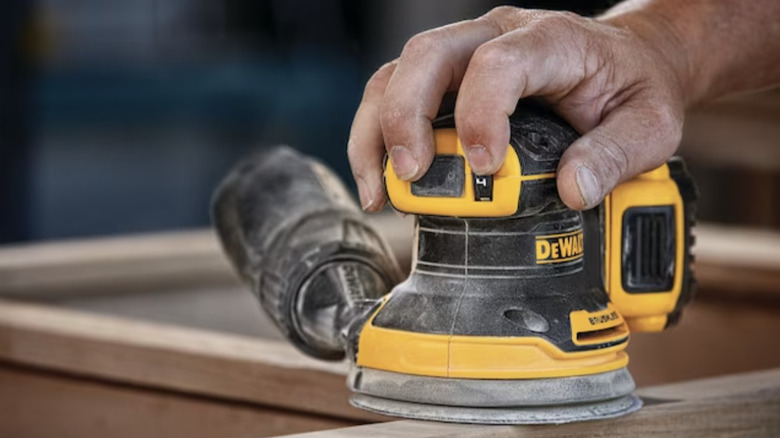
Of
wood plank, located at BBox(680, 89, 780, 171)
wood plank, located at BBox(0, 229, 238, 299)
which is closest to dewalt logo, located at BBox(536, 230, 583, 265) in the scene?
wood plank, located at BBox(0, 229, 238, 299)

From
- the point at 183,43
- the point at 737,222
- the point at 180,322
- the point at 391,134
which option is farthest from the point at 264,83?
the point at 391,134

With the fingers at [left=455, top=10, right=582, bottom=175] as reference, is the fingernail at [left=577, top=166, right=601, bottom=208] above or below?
below

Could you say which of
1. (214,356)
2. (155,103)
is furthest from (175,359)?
(155,103)

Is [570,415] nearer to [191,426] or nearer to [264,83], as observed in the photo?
[191,426]

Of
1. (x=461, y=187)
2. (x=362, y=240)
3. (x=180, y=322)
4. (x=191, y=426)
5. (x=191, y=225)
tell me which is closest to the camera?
(x=461, y=187)

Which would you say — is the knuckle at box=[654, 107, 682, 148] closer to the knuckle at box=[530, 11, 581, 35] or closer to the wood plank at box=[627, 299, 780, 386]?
the knuckle at box=[530, 11, 581, 35]

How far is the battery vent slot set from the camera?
129 cm

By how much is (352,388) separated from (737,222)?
3646 mm

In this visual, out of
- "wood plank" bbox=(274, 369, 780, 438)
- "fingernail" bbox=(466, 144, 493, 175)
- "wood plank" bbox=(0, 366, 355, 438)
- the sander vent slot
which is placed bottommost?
"wood plank" bbox=(0, 366, 355, 438)

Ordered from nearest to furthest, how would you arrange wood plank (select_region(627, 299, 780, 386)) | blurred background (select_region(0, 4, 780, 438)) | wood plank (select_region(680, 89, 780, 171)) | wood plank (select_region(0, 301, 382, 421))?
wood plank (select_region(0, 301, 382, 421)) → blurred background (select_region(0, 4, 780, 438)) → wood plank (select_region(627, 299, 780, 386)) → wood plank (select_region(680, 89, 780, 171))

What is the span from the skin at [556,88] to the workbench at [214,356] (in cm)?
23

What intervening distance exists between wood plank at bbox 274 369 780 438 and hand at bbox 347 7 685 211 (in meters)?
0.20

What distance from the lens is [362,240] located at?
1.47m

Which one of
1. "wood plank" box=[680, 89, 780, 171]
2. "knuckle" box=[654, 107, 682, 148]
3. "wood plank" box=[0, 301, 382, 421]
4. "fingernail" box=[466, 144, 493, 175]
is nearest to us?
"fingernail" box=[466, 144, 493, 175]
